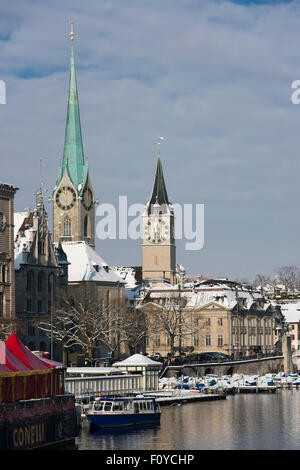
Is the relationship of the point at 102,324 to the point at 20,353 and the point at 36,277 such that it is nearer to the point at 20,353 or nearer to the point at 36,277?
the point at 36,277

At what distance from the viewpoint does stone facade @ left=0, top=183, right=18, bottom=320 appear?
4786 inches

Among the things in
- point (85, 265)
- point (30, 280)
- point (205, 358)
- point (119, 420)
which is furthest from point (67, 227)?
point (119, 420)

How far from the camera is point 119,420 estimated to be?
2822 inches

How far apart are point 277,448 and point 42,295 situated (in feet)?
246

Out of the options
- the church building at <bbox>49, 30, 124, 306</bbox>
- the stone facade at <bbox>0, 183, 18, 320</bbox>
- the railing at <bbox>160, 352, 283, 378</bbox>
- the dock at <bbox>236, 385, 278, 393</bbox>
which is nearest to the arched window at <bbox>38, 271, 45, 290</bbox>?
the stone facade at <bbox>0, 183, 18, 320</bbox>

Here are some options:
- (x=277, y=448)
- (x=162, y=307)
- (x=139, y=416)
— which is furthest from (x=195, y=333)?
(x=277, y=448)

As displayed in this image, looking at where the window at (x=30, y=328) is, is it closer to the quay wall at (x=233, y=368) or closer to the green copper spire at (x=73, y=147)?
the quay wall at (x=233, y=368)

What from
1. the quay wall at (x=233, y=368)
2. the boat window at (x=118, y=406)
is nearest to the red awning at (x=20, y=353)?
the boat window at (x=118, y=406)

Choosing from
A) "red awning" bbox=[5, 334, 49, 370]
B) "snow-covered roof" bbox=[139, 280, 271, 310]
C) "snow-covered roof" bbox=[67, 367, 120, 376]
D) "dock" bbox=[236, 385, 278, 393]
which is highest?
"snow-covered roof" bbox=[139, 280, 271, 310]

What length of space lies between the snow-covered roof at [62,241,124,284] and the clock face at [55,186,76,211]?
135 feet

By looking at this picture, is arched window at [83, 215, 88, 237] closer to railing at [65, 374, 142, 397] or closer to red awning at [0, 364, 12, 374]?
railing at [65, 374, 142, 397]

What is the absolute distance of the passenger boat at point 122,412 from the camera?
70.8 meters

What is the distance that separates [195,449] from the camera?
2350 inches

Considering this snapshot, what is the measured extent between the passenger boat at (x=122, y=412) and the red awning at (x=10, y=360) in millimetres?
20066
